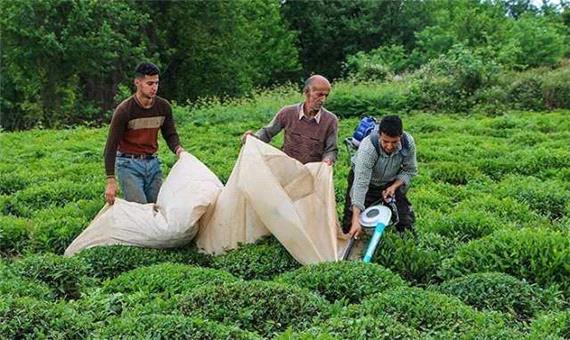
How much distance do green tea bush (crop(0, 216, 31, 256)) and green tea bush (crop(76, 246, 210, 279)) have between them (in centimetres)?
135

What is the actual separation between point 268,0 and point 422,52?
8.69 m

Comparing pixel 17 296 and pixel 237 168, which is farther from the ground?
pixel 237 168

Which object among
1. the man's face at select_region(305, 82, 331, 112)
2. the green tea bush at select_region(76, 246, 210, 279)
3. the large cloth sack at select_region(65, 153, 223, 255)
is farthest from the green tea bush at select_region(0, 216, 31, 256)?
the man's face at select_region(305, 82, 331, 112)

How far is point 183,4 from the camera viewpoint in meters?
28.1

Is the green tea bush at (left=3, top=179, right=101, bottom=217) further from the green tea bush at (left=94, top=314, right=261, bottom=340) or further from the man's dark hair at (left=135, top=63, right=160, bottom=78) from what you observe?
the green tea bush at (left=94, top=314, right=261, bottom=340)

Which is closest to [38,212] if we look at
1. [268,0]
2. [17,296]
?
[17,296]

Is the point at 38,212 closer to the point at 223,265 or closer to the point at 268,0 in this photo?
the point at 223,265

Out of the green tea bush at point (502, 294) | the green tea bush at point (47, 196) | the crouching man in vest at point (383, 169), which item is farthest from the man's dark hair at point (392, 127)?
the green tea bush at point (47, 196)

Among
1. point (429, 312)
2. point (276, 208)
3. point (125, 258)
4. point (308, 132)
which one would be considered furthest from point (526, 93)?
point (429, 312)

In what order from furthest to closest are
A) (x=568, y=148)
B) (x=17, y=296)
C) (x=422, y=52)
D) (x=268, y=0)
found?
(x=268, y=0) → (x=422, y=52) → (x=568, y=148) → (x=17, y=296)

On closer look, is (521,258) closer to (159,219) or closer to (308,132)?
(308,132)

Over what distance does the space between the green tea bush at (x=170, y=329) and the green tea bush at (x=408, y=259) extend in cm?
203

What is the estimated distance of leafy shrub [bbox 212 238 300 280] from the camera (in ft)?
19.9

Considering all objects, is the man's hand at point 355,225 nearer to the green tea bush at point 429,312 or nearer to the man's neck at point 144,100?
the green tea bush at point 429,312
